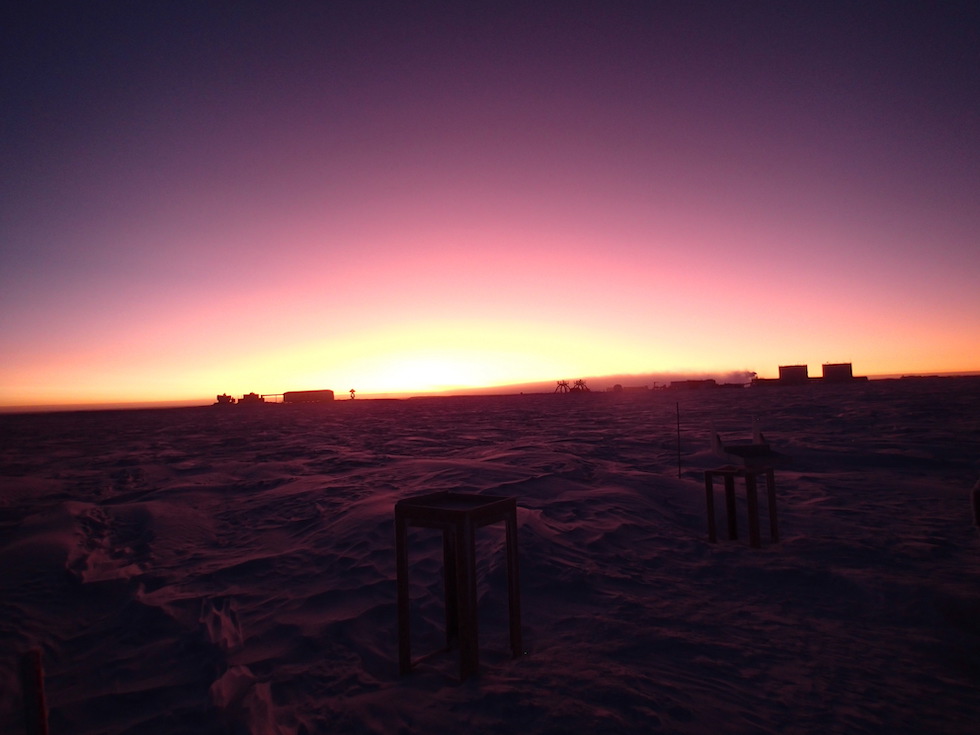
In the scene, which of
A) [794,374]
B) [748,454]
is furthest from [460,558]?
[794,374]

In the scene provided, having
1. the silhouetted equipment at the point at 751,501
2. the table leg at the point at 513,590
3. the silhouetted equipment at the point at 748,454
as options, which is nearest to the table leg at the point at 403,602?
the table leg at the point at 513,590

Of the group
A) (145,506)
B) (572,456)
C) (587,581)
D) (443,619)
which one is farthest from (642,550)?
(145,506)

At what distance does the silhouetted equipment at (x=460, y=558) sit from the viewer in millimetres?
4398

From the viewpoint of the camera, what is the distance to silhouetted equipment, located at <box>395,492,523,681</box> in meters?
4.40

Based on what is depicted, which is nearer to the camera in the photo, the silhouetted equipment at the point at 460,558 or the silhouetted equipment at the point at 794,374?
the silhouetted equipment at the point at 460,558

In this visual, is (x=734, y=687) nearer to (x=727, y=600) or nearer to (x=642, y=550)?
(x=727, y=600)

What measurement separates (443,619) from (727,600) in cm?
311

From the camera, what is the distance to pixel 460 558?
437 centimetres

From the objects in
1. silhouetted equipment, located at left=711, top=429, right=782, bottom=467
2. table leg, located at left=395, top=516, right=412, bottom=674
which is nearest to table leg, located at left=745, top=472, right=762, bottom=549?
silhouetted equipment, located at left=711, top=429, right=782, bottom=467

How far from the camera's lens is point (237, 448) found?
23062 millimetres

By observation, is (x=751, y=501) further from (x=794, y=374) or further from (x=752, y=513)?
(x=794, y=374)

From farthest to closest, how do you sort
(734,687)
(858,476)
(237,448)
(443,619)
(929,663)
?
(237,448), (858,476), (443,619), (929,663), (734,687)

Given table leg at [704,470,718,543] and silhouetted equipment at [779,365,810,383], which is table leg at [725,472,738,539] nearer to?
table leg at [704,470,718,543]

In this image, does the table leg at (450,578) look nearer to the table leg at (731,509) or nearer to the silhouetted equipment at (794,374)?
the table leg at (731,509)
